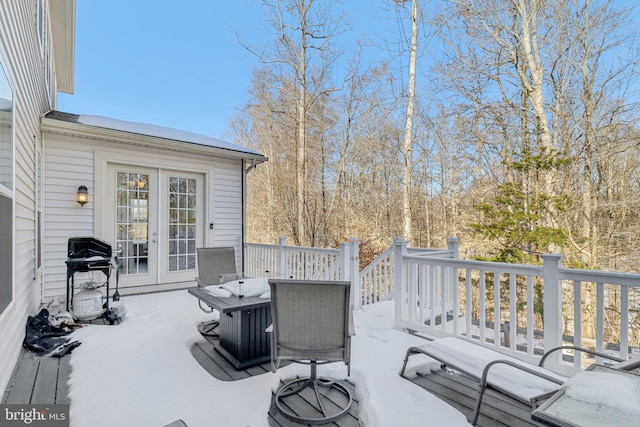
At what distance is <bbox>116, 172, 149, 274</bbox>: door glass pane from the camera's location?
5.57 m

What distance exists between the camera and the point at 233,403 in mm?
2273

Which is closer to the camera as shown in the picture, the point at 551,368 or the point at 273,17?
the point at 551,368

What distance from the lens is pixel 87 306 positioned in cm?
417

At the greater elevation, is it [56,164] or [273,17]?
[273,17]

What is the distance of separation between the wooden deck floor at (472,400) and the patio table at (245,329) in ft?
4.29

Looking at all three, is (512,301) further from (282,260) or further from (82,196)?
(82,196)

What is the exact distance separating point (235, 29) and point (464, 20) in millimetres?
6944

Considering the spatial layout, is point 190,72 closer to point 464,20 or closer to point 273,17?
point 273,17

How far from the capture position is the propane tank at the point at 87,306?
4141mm

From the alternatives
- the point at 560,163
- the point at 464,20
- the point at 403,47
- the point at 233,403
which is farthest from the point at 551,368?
the point at 403,47

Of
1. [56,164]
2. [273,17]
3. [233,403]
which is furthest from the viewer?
[273,17]

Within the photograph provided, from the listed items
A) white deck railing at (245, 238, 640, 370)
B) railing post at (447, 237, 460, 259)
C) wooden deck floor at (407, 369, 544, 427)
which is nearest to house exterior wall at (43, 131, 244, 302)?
white deck railing at (245, 238, 640, 370)

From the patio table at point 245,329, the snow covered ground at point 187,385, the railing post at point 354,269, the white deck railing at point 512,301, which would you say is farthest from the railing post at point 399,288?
the patio table at point 245,329

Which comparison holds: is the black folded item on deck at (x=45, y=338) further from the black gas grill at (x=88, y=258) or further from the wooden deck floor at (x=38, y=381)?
the black gas grill at (x=88, y=258)
